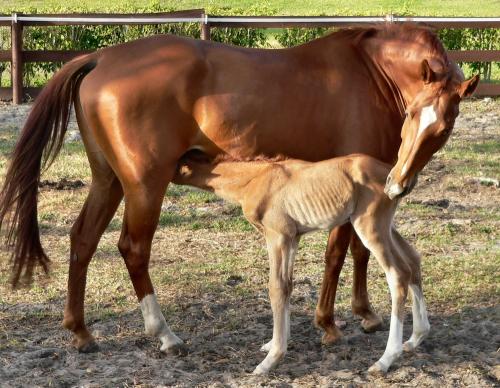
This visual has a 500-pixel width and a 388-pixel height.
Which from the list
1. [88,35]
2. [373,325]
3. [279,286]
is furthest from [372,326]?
[88,35]

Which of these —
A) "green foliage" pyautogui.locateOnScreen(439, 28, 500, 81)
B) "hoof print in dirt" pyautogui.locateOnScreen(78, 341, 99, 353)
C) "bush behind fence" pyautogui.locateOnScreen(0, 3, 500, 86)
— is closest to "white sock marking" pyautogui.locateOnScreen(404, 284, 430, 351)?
"hoof print in dirt" pyautogui.locateOnScreen(78, 341, 99, 353)

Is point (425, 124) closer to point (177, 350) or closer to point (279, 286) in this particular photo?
point (279, 286)

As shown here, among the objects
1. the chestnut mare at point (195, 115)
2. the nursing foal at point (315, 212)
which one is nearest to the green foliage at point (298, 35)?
the chestnut mare at point (195, 115)

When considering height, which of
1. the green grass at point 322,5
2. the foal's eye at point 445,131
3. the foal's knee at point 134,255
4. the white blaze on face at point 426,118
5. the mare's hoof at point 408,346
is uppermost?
the white blaze on face at point 426,118

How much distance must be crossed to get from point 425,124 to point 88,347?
7.72 feet

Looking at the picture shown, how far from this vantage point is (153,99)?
5684 millimetres

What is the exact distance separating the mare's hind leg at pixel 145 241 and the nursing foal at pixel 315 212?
0.46 meters

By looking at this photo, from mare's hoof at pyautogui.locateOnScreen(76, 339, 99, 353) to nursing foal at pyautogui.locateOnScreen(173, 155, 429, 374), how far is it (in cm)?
107

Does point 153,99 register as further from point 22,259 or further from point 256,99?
point 22,259

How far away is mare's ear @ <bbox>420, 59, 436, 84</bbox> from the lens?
5.45m

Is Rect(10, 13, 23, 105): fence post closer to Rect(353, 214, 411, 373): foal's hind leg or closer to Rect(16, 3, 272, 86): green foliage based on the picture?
Rect(16, 3, 272, 86): green foliage

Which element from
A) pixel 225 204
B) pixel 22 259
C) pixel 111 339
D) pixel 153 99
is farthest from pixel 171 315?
pixel 225 204

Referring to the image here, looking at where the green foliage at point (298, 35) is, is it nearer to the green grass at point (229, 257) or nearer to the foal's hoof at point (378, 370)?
the green grass at point (229, 257)

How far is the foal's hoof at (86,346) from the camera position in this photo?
5.82m
